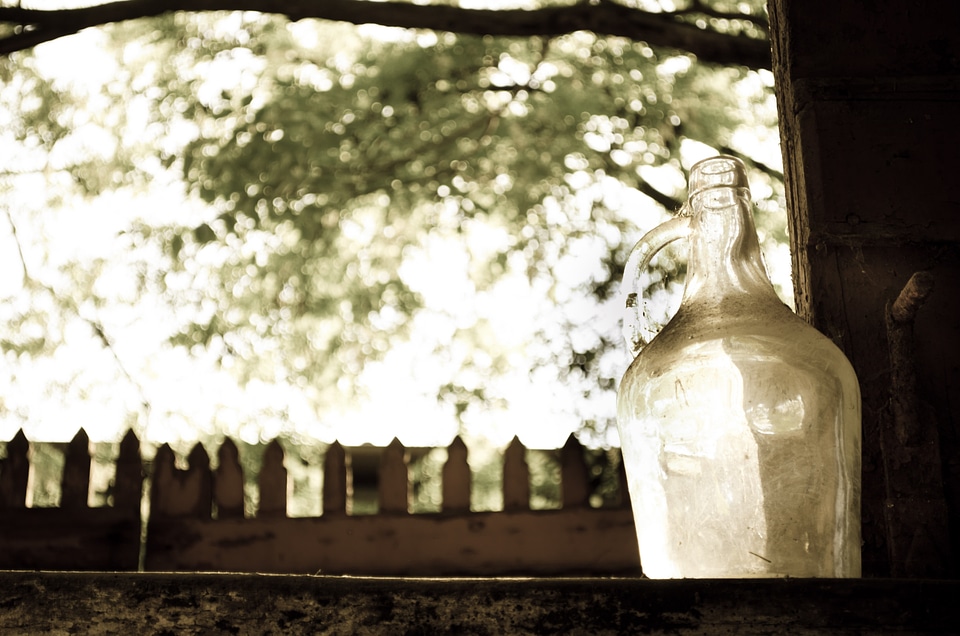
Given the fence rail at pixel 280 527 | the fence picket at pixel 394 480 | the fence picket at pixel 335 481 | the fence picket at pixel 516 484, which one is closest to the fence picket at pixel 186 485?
the fence rail at pixel 280 527

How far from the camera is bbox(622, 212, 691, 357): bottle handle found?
43.6 inches

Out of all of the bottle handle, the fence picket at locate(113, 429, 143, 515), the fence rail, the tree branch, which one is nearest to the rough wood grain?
the fence rail

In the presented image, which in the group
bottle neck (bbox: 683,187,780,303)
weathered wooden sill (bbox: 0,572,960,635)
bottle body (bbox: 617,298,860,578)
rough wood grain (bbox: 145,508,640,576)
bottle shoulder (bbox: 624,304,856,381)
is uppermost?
bottle neck (bbox: 683,187,780,303)

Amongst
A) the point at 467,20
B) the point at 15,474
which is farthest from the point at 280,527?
the point at 467,20

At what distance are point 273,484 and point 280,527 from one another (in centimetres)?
18

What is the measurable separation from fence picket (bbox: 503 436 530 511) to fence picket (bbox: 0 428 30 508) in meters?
1.92

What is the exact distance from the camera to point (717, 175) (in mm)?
1082

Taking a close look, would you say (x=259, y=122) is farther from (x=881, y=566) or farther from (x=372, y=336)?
(x=881, y=566)

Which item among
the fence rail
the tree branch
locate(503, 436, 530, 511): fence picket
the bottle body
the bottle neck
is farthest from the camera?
locate(503, 436, 530, 511): fence picket

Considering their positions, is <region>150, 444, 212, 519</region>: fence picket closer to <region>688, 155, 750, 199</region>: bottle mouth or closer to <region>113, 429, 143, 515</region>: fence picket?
<region>113, 429, 143, 515</region>: fence picket

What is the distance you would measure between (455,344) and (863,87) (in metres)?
3.42

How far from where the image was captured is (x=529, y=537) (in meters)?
3.56

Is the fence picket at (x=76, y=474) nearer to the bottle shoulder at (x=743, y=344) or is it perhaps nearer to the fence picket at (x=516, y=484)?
the fence picket at (x=516, y=484)

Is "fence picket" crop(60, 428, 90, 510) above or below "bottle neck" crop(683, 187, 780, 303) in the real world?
below
